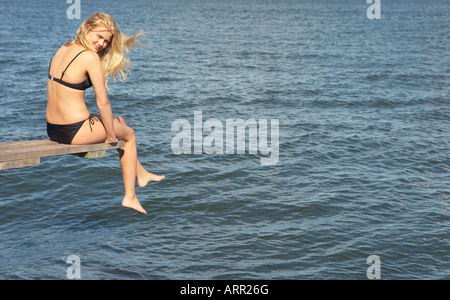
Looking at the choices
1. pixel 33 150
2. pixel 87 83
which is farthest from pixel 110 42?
pixel 33 150

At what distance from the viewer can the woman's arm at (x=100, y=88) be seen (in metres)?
6.89

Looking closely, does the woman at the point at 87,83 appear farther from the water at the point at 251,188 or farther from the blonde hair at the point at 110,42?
the water at the point at 251,188

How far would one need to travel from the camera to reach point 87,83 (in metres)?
7.12

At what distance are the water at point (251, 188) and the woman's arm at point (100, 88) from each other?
342 cm

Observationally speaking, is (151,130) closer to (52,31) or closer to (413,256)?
(413,256)

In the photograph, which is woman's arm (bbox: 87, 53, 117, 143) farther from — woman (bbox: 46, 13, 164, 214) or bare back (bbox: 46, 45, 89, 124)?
bare back (bbox: 46, 45, 89, 124)

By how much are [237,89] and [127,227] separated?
13.8 metres

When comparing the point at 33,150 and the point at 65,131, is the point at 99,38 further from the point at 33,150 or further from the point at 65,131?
the point at 33,150

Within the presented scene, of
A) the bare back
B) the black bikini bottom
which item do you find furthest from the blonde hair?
the black bikini bottom

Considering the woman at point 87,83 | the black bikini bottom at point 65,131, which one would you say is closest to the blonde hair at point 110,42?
the woman at point 87,83

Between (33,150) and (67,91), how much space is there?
3.07 feet

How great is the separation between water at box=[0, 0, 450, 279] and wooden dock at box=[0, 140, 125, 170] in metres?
3.15

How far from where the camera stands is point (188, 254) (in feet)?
33.7

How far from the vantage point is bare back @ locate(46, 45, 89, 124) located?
691 cm
